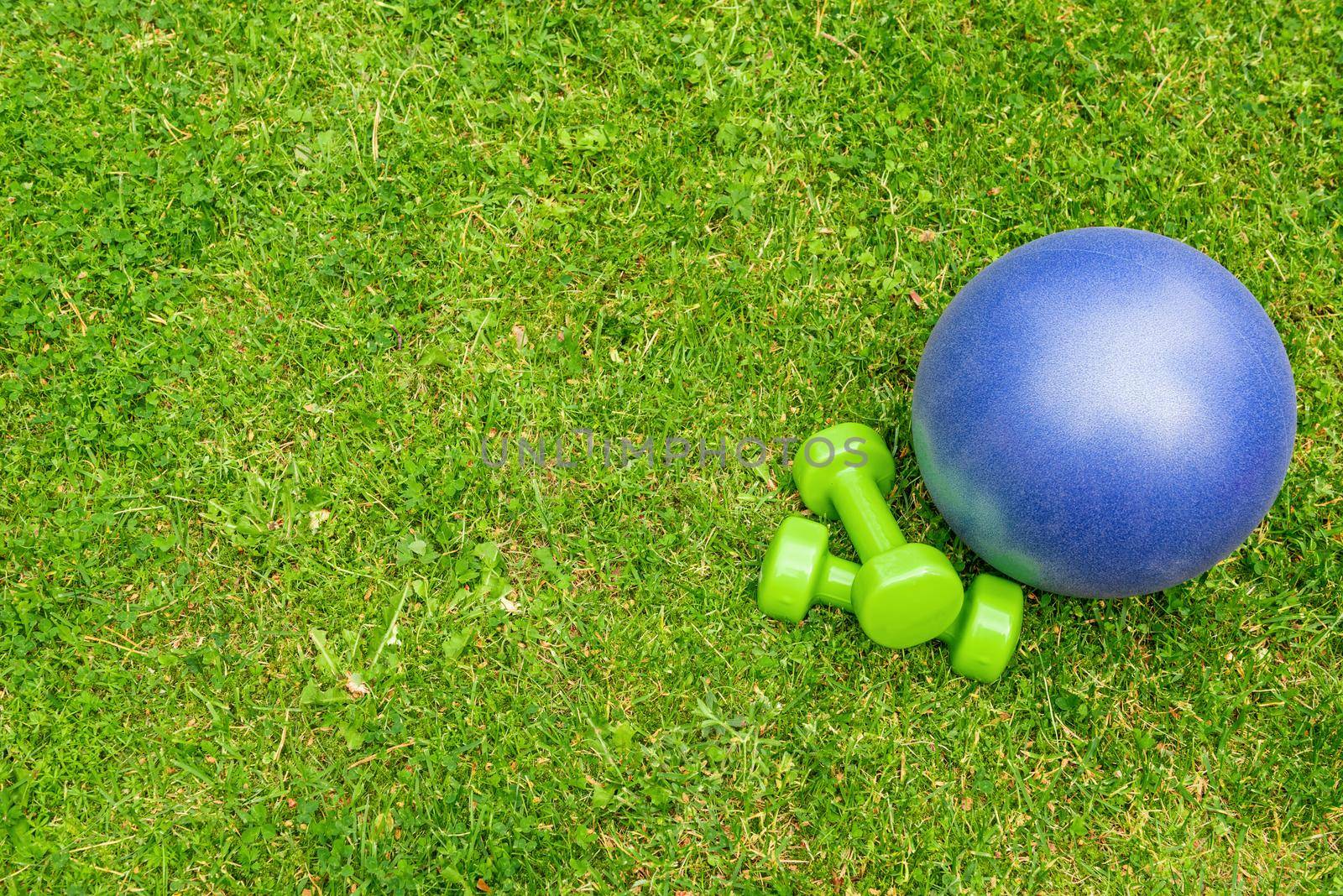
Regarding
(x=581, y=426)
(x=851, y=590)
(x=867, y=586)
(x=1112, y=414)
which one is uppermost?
(x=1112, y=414)

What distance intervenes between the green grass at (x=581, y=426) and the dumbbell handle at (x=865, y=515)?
283mm

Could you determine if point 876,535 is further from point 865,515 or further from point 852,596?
point 852,596

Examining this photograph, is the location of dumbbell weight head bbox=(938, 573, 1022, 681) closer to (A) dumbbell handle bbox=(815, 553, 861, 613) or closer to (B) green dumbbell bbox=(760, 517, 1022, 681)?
(B) green dumbbell bbox=(760, 517, 1022, 681)

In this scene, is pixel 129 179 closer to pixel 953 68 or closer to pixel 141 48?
pixel 141 48

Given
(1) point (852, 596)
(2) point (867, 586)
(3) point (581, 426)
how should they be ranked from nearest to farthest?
(2) point (867, 586)
(1) point (852, 596)
(3) point (581, 426)

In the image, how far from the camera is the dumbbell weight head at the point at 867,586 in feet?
9.61

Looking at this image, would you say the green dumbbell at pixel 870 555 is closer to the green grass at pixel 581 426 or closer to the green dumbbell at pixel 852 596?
the green dumbbell at pixel 852 596

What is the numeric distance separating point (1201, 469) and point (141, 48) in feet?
13.2

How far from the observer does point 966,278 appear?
12.5ft

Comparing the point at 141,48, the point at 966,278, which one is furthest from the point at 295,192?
the point at 966,278

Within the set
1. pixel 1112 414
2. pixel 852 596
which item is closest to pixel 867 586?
pixel 852 596

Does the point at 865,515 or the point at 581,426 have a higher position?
the point at 865,515

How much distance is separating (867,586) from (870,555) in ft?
0.61

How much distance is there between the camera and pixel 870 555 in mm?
3135
